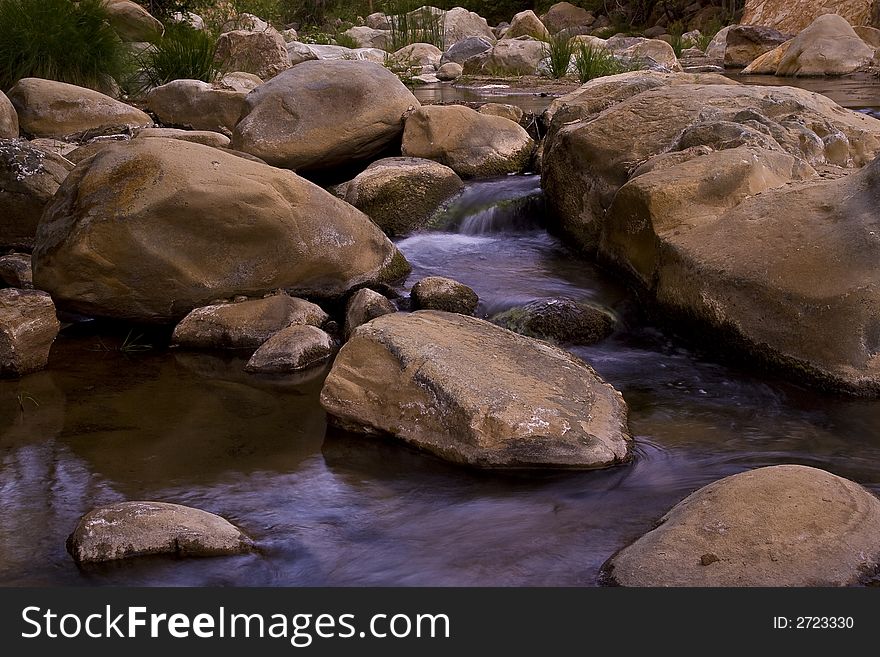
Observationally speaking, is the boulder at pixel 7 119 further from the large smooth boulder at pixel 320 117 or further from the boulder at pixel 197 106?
the large smooth boulder at pixel 320 117

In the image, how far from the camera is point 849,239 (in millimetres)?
4988

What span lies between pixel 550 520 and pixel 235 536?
1.13 metres

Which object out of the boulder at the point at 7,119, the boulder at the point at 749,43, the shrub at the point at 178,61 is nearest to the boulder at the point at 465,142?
the boulder at the point at 7,119

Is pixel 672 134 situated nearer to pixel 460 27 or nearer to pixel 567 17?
pixel 460 27

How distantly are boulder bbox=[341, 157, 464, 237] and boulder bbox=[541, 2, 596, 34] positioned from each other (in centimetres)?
2467

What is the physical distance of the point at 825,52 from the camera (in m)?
17.6

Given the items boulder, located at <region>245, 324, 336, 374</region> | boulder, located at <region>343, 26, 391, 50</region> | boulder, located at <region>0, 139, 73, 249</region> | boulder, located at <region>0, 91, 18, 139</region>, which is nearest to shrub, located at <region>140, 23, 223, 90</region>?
boulder, located at <region>0, 91, 18, 139</region>

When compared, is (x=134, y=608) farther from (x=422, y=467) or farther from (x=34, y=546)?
(x=422, y=467)

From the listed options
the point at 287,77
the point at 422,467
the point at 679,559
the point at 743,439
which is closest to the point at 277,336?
the point at 422,467

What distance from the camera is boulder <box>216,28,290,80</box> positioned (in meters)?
14.3

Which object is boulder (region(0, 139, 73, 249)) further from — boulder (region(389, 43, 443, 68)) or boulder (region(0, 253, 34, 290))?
boulder (region(389, 43, 443, 68))

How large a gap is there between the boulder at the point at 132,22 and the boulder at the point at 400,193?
7.05 meters

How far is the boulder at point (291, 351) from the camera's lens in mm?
5320

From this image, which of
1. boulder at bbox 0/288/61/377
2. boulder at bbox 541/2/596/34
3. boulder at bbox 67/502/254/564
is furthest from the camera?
boulder at bbox 541/2/596/34
